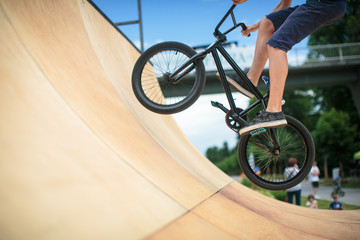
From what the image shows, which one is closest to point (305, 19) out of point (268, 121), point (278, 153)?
point (268, 121)

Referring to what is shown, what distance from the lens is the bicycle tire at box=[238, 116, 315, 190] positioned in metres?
3.27

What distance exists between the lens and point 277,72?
9.59 ft

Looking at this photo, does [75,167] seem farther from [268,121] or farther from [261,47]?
[261,47]

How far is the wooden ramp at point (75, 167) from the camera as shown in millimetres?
1251

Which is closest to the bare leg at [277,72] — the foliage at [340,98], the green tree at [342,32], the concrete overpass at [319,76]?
the concrete overpass at [319,76]

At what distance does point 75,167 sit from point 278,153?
2484mm

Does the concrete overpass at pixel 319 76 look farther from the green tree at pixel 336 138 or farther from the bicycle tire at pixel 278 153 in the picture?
the bicycle tire at pixel 278 153

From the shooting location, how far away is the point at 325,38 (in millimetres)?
34906

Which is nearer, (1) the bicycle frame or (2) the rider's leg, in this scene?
(2) the rider's leg

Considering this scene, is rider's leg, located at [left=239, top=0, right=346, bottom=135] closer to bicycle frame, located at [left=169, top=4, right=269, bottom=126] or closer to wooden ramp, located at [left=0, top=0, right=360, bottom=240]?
bicycle frame, located at [left=169, top=4, right=269, bottom=126]

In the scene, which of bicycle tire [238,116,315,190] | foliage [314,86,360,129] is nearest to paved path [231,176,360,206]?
bicycle tire [238,116,315,190]

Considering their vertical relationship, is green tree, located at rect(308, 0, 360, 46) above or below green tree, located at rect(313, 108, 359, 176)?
above

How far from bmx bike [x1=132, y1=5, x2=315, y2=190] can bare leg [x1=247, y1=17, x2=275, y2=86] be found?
0.19m

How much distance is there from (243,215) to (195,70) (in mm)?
1728
